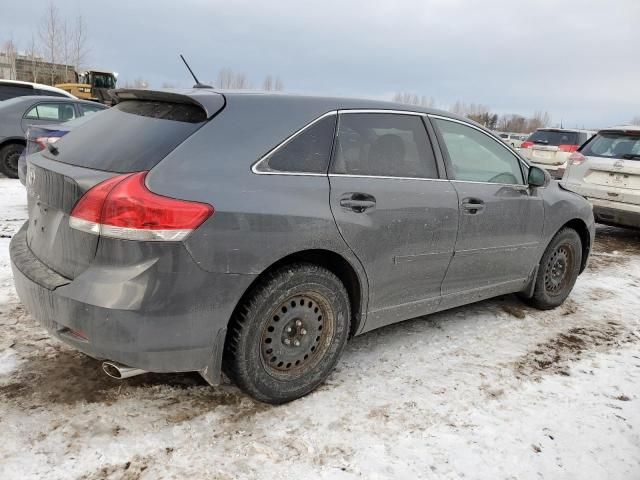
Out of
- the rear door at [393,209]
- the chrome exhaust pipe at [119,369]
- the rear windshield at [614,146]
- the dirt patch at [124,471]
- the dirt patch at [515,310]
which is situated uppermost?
the rear windshield at [614,146]

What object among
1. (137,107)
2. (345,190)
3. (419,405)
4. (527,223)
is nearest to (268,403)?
(419,405)

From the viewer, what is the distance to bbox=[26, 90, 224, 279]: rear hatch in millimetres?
2439

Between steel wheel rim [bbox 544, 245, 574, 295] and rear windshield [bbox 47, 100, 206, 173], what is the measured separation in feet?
10.8

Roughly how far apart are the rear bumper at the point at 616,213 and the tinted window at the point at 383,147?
16.4ft

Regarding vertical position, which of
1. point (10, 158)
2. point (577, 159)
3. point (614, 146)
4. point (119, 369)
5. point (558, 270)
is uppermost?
point (614, 146)

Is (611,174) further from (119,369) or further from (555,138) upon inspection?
(119,369)

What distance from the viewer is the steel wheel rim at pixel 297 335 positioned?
272 cm

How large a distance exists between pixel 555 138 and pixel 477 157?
35.7ft

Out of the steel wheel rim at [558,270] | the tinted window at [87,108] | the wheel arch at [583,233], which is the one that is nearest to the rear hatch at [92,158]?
the steel wheel rim at [558,270]

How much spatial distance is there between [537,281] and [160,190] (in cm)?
335

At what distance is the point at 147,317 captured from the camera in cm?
229

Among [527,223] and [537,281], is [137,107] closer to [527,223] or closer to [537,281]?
[527,223]

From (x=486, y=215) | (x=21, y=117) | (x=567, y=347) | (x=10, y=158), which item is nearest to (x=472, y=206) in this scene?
(x=486, y=215)

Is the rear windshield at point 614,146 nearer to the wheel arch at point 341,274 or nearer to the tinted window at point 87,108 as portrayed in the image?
the wheel arch at point 341,274
